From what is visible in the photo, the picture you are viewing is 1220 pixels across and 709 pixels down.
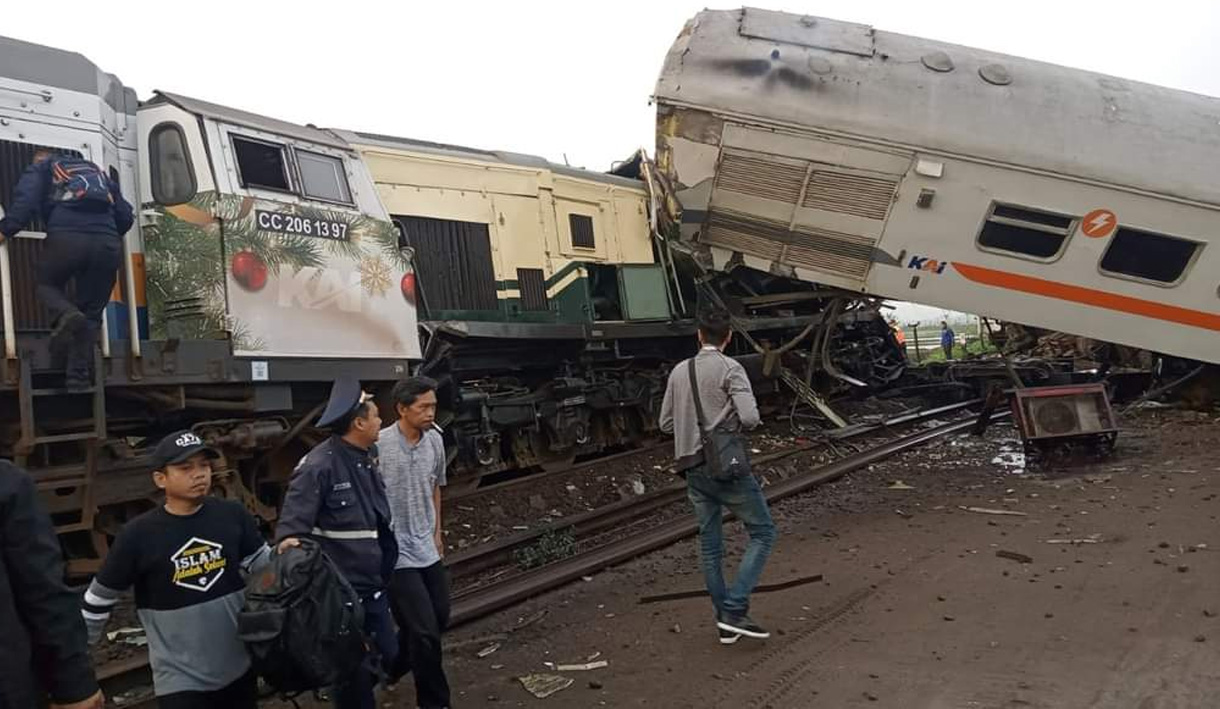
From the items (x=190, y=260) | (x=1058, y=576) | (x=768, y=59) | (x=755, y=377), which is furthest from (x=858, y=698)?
(x=755, y=377)

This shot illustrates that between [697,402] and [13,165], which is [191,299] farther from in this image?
[697,402]

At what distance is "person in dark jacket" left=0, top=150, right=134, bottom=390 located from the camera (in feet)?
16.8

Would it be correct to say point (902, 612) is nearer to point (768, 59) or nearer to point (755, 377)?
point (768, 59)

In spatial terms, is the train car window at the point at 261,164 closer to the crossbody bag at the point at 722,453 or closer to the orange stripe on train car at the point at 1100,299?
the crossbody bag at the point at 722,453

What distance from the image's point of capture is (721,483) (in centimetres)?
481

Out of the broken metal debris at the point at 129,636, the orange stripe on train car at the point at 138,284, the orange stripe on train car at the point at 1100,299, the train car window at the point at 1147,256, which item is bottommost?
the broken metal debris at the point at 129,636

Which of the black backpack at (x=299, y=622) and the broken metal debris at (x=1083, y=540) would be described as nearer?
the black backpack at (x=299, y=622)

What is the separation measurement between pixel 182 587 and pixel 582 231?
785cm

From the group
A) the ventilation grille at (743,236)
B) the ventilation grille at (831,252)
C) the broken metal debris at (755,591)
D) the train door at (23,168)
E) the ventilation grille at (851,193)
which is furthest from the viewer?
the ventilation grille at (743,236)

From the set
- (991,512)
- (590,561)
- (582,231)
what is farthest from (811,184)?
(590,561)

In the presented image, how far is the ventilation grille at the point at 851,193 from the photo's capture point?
887 centimetres

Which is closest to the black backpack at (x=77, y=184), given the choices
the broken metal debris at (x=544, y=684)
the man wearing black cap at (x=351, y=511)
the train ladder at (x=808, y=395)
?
the man wearing black cap at (x=351, y=511)

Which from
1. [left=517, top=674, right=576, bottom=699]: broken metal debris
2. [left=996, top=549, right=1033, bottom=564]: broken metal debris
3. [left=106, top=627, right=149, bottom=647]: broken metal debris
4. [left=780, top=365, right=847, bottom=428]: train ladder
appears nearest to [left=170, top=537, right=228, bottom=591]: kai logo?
[left=517, top=674, right=576, bottom=699]: broken metal debris

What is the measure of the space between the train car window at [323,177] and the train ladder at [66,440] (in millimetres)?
2114
